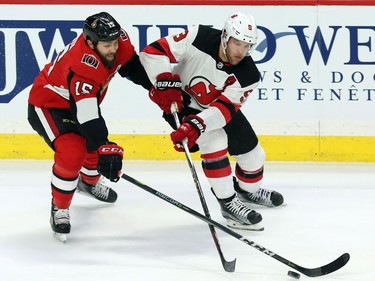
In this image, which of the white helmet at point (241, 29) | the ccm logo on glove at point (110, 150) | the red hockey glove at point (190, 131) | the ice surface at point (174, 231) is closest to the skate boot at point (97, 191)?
the ice surface at point (174, 231)

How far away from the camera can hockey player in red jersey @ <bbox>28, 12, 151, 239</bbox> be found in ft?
11.6

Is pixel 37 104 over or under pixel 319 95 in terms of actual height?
over

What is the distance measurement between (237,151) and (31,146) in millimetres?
1652

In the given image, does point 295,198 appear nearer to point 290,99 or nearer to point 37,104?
point 290,99

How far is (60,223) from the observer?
12.4 ft

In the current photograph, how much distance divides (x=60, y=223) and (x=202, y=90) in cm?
83

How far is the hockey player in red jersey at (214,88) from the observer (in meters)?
3.76

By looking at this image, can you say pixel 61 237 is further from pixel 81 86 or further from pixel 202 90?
pixel 202 90

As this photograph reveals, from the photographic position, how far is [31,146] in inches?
211

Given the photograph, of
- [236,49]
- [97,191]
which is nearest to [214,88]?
[236,49]

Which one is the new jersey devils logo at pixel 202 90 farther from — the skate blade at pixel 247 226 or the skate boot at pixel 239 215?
the skate blade at pixel 247 226

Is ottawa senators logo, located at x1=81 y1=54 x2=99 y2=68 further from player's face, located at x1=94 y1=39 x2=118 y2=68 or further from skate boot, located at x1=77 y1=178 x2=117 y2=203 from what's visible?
skate boot, located at x1=77 y1=178 x2=117 y2=203

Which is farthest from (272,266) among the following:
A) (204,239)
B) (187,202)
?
(187,202)

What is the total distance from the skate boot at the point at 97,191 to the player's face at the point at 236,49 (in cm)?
98
